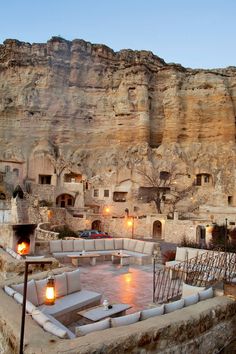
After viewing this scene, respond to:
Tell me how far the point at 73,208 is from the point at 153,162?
12.7m

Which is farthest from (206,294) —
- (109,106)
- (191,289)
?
(109,106)

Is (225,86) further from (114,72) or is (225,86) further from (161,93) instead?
(114,72)

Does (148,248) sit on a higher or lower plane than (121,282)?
higher

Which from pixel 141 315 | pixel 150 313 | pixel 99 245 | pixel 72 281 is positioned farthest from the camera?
pixel 99 245

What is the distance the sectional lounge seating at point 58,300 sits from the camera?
491 centimetres

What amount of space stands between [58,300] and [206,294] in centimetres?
304

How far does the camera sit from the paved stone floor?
773 cm

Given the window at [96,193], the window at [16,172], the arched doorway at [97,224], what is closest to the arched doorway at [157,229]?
the arched doorway at [97,224]

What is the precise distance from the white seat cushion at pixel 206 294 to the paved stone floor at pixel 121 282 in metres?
1.04

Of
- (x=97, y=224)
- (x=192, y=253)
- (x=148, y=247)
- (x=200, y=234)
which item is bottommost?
(x=200, y=234)

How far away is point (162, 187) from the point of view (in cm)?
3766

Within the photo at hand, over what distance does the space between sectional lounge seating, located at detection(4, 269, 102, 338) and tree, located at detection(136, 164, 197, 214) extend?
28.9 m

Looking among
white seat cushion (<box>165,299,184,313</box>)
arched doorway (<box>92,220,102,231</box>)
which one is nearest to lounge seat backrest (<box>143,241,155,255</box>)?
white seat cushion (<box>165,299,184,313</box>)

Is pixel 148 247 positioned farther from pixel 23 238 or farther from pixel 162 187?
pixel 162 187
